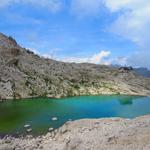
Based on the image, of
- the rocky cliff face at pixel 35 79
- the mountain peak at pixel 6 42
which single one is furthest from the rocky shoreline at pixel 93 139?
the mountain peak at pixel 6 42

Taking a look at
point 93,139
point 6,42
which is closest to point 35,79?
point 6,42

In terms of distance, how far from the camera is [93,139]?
39875 millimetres

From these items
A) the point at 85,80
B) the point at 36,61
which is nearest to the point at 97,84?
the point at 85,80

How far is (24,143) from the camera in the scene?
50094 mm

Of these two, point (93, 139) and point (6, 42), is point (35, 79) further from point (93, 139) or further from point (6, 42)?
point (93, 139)

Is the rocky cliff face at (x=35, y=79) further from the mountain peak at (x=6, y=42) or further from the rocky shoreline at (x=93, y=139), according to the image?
the rocky shoreline at (x=93, y=139)

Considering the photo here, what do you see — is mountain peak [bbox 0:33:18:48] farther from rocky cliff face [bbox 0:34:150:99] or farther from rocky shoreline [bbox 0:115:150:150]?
rocky shoreline [bbox 0:115:150:150]

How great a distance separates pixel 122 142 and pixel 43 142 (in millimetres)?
18348

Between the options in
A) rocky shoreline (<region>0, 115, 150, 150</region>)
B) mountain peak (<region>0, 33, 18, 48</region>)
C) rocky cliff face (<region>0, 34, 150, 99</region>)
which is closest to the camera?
rocky shoreline (<region>0, 115, 150, 150</region>)

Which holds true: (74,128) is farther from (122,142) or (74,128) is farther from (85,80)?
(85,80)

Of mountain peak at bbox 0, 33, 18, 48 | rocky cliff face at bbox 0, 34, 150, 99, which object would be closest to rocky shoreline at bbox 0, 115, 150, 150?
rocky cliff face at bbox 0, 34, 150, 99

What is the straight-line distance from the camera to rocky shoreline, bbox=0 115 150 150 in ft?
107

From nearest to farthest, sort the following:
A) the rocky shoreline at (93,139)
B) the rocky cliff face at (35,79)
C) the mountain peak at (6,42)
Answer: the rocky shoreline at (93,139)
the rocky cliff face at (35,79)
the mountain peak at (6,42)

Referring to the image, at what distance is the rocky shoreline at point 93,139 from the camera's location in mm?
32656
